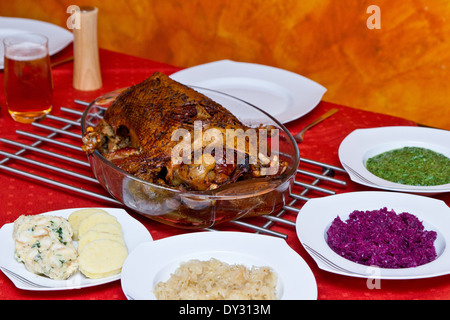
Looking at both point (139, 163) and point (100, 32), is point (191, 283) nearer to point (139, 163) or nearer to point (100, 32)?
point (139, 163)

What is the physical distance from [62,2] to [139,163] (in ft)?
5.60

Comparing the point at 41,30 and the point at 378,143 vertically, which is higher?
the point at 41,30

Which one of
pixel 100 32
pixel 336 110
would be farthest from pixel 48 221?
pixel 100 32

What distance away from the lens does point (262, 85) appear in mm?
2168

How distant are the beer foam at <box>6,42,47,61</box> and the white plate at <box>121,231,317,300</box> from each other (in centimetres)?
87

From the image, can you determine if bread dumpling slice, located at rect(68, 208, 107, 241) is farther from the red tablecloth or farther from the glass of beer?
the glass of beer

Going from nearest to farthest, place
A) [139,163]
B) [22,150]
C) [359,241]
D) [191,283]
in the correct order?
[191,283] < [359,241] < [139,163] < [22,150]

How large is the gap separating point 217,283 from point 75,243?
33cm

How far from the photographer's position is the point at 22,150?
1.69 meters

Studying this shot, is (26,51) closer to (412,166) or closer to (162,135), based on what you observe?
(162,135)

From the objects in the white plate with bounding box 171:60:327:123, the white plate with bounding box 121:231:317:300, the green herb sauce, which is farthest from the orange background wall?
the white plate with bounding box 121:231:317:300

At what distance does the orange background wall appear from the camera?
2.27m

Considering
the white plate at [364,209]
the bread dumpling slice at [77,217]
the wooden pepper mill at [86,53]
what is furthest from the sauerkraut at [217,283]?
the wooden pepper mill at [86,53]

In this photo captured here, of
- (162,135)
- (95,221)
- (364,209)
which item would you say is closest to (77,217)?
(95,221)
